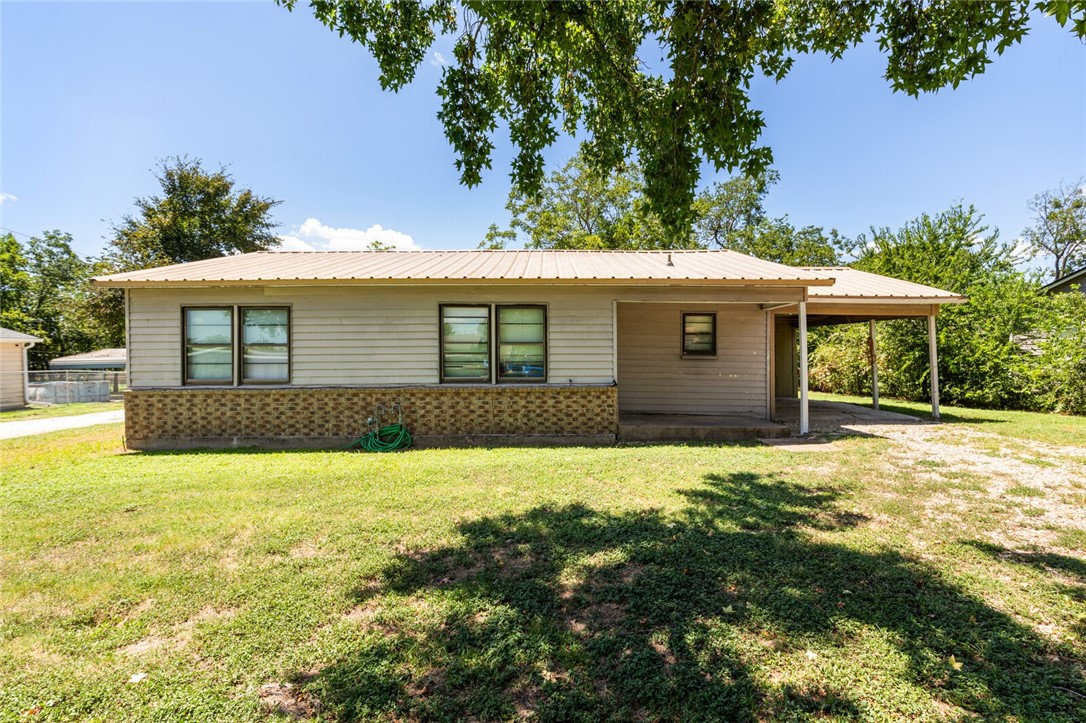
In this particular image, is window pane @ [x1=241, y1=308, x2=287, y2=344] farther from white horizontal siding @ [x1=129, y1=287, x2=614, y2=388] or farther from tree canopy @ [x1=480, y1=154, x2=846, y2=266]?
tree canopy @ [x1=480, y1=154, x2=846, y2=266]

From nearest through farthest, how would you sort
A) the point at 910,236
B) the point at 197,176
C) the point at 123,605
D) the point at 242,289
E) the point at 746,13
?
the point at 123,605, the point at 746,13, the point at 242,289, the point at 910,236, the point at 197,176

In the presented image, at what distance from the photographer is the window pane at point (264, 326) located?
8430 millimetres

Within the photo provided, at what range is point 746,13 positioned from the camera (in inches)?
174

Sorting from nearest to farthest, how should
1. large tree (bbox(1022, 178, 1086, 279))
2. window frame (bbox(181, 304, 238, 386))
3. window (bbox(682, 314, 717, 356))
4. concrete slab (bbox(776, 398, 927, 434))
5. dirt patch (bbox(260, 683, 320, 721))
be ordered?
dirt patch (bbox(260, 683, 320, 721)), window frame (bbox(181, 304, 238, 386)), concrete slab (bbox(776, 398, 927, 434)), window (bbox(682, 314, 717, 356)), large tree (bbox(1022, 178, 1086, 279))

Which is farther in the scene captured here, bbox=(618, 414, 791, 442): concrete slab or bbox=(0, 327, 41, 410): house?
bbox=(0, 327, 41, 410): house

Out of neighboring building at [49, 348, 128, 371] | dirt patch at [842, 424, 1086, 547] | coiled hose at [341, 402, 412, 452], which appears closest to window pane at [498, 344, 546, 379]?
coiled hose at [341, 402, 412, 452]

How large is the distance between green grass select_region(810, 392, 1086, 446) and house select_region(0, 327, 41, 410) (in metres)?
28.2

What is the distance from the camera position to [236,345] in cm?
834

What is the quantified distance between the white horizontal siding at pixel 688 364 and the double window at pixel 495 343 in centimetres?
301

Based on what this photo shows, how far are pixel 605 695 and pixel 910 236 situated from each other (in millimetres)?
17405

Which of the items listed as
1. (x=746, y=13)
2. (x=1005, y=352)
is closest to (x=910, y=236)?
(x=1005, y=352)

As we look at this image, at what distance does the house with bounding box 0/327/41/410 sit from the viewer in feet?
53.6

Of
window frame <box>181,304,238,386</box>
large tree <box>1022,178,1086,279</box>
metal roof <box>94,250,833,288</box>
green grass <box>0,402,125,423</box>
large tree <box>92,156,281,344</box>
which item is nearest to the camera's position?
metal roof <box>94,250,833,288</box>

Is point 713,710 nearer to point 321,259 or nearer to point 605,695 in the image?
point 605,695
